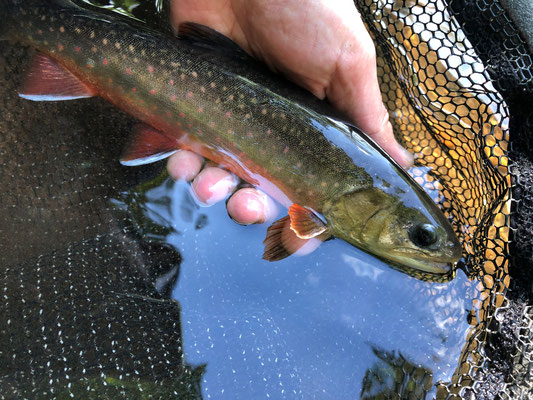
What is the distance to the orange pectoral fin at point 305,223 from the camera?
175 centimetres

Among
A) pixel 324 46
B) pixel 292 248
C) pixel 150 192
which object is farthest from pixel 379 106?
pixel 150 192

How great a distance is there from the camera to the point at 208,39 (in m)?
1.84

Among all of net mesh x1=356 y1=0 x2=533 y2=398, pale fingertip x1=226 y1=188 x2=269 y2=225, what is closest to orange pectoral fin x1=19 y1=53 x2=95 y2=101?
pale fingertip x1=226 y1=188 x2=269 y2=225

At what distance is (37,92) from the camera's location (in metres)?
1.91

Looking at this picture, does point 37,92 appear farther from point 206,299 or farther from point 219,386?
point 219,386

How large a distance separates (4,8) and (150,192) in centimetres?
92

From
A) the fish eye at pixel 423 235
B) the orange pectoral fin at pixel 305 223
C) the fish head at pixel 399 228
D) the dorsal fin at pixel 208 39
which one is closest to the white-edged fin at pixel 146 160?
the dorsal fin at pixel 208 39

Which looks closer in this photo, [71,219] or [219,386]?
[219,386]

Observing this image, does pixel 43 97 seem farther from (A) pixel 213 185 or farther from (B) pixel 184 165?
(A) pixel 213 185

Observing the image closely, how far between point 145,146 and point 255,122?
53 centimetres

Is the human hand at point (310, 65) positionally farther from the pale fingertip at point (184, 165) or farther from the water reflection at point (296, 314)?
the water reflection at point (296, 314)

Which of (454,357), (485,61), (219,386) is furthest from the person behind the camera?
(485,61)

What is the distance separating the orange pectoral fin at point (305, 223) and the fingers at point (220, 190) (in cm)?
15

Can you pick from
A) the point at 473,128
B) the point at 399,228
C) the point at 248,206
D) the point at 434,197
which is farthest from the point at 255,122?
the point at 473,128
